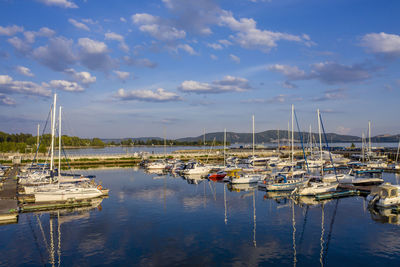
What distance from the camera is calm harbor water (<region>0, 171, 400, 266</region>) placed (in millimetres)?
18766

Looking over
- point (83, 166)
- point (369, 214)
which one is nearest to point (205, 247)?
point (369, 214)

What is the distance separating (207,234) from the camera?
23.3 metres

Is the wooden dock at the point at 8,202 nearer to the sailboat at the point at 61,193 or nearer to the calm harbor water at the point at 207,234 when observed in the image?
the calm harbor water at the point at 207,234

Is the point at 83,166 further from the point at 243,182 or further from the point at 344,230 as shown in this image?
the point at 344,230

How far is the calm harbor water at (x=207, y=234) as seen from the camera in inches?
739

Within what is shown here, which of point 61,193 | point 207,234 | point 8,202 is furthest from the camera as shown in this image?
point 61,193

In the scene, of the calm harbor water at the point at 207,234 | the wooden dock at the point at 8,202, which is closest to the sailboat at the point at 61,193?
the wooden dock at the point at 8,202

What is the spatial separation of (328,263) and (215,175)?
121 ft

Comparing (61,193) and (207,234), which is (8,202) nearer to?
(61,193)

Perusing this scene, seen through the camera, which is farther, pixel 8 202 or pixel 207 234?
pixel 8 202

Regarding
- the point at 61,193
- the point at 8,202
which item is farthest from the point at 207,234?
the point at 8,202

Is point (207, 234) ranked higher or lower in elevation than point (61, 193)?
lower

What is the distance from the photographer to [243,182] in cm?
4769

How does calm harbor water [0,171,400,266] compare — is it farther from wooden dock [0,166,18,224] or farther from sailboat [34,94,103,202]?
sailboat [34,94,103,202]
